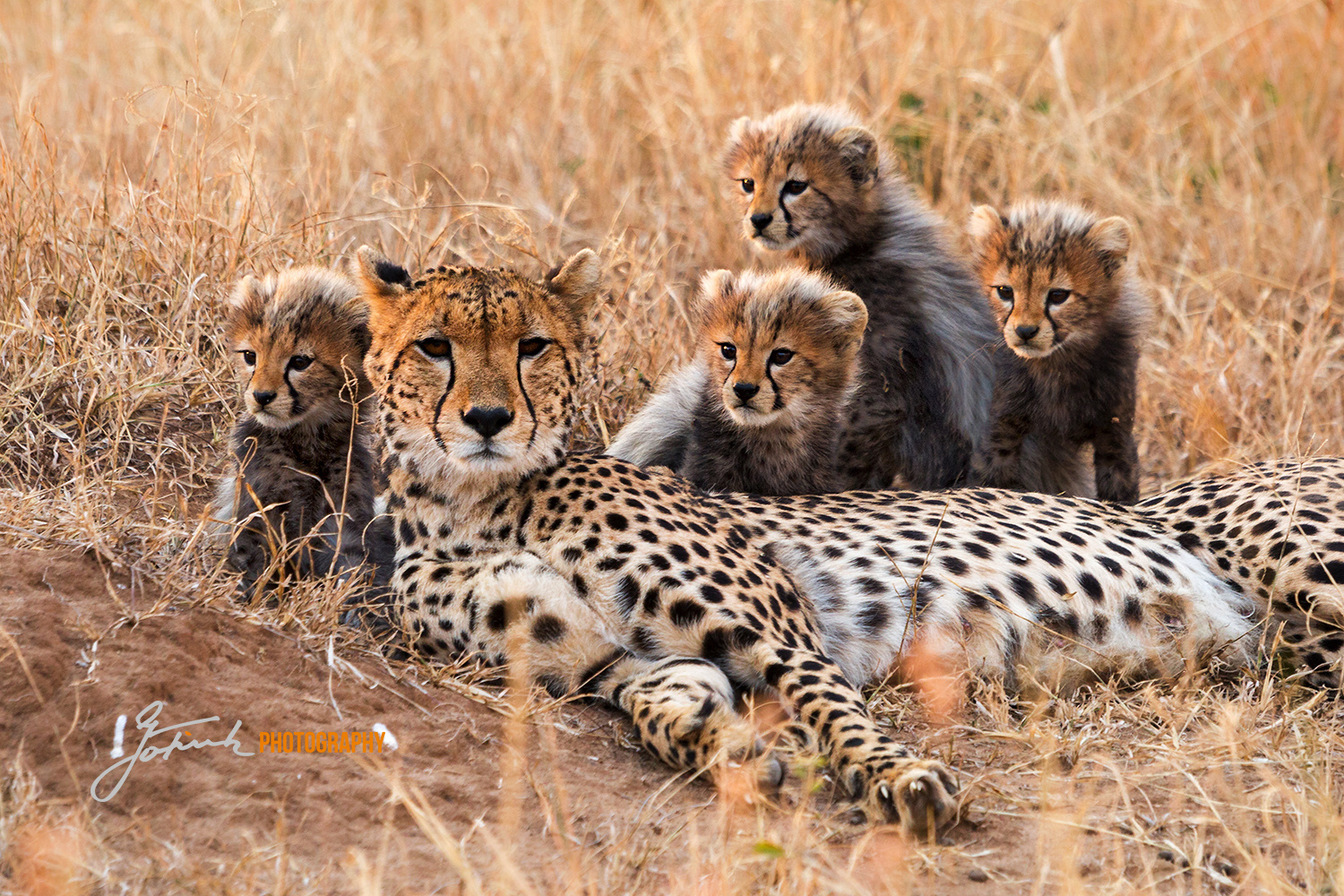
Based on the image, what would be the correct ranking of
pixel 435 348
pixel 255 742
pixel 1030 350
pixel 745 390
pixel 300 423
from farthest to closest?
pixel 1030 350, pixel 745 390, pixel 300 423, pixel 435 348, pixel 255 742

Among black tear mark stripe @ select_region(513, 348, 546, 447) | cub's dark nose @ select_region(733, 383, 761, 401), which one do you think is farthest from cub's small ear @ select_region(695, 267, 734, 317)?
black tear mark stripe @ select_region(513, 348, 546, 447)

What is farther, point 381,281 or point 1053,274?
point 1053,274

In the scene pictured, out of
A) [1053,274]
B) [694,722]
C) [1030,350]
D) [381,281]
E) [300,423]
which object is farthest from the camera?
[1053,274]

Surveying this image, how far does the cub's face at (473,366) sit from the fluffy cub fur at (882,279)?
1.44 meters

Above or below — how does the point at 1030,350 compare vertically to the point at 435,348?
below

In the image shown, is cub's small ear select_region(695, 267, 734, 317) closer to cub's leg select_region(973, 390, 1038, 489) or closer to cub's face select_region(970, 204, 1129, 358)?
cub's face select_region(970, 204, 1129, 358)

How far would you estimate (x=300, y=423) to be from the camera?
3551mm

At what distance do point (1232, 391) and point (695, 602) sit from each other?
266cm

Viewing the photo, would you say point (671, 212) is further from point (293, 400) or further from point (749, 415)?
point (293, 400)

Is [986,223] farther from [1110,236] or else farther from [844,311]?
[844,311]

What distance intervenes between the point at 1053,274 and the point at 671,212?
1.86 meters

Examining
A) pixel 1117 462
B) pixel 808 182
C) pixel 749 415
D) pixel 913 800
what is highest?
pixel 808 182
